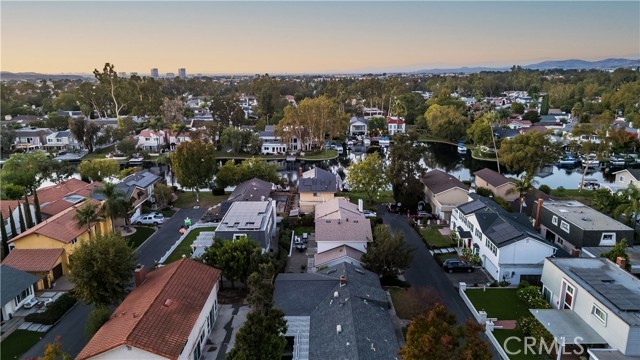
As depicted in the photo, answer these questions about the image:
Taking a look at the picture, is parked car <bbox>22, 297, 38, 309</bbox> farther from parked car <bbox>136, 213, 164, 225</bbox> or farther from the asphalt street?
parked car <bbox>136, 213, 164, 225</bbox>

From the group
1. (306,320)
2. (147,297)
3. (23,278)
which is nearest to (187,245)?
(23,278)

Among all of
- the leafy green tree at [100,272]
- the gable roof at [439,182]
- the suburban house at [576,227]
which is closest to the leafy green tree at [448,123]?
the gable roof at [439,182]

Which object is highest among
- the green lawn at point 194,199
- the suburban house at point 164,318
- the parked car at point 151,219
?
the suburban house at point 164,318

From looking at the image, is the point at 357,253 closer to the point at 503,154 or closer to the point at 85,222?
the point at 85,222

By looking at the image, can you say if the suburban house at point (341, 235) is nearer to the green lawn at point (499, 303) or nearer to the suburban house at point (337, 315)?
the suburban house at point (337, 315)

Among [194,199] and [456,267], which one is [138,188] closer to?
[194,199]

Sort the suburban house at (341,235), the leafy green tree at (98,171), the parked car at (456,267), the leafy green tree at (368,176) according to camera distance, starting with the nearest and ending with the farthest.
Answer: the suburban house at (341,235) < the parked car at (456,267) < the leafy green tree at (368,176) < the leafy green tree at (98,171)

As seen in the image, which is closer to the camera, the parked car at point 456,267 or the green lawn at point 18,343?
the green lawn at point 18,343
